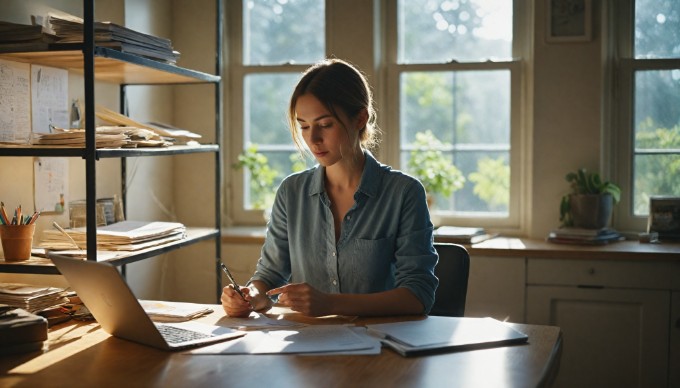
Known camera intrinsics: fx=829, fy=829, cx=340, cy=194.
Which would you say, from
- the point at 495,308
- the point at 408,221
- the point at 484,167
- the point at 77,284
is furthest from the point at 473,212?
the point at 77,284

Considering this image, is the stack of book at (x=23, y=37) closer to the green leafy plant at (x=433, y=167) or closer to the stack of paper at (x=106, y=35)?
the stack of paper at (x=106, y=35)

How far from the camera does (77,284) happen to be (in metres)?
1.95

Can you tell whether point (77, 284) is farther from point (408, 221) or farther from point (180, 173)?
point (180, 173)

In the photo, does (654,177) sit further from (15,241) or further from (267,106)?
(15,241)

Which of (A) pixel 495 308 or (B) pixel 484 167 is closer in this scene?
(A) pixel 495 308

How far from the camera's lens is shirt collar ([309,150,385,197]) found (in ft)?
7.86

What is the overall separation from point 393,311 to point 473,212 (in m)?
1.99

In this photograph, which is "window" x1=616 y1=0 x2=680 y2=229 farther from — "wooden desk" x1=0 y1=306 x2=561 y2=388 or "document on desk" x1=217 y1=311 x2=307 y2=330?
"document on desk" x1=217 y1=311 x2=307 y2=330

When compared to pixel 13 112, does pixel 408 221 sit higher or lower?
lower

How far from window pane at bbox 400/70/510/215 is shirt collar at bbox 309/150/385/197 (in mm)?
1637

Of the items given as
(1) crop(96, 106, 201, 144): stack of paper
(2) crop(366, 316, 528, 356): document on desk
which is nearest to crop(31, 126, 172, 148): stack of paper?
(1) crop(96, 106, 201, 144): stack of paper

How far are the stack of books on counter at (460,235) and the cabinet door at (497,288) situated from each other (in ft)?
0.32

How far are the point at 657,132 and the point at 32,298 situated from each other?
9.41ft

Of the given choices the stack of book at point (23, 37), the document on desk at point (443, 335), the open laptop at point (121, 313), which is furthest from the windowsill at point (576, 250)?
the stack of book at point (23, 37)
